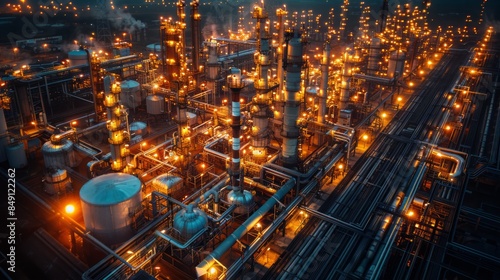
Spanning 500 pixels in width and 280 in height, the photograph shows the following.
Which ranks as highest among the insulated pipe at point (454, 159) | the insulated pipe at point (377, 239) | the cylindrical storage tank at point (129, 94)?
the cylindrical storage tank at point (129, 94)

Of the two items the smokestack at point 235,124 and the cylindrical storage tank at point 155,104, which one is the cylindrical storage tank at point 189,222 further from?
the cylindrical storage tank at point 155,104

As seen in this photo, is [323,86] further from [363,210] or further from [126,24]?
[126,24]

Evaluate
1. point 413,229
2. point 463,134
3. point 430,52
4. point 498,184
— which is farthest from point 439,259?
point 430,52

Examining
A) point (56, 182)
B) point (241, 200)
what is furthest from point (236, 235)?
point (56, 182)

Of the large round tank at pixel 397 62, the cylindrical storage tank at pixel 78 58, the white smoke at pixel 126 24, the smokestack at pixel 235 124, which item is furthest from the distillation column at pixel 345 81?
the white smoke at pixel 126 24

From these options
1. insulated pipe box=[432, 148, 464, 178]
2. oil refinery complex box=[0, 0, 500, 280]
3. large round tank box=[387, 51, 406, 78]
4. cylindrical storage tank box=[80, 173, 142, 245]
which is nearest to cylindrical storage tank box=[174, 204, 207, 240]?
oil refinery complex box=[0, 0, 500, 280]

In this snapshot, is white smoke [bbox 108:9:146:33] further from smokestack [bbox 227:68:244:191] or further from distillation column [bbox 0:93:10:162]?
smokestack [bbox 227:68:244:191]
